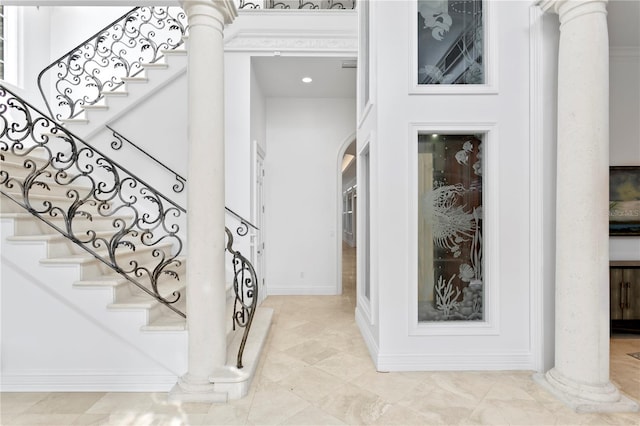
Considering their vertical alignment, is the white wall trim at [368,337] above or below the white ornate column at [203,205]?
below

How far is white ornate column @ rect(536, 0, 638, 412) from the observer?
2.51m

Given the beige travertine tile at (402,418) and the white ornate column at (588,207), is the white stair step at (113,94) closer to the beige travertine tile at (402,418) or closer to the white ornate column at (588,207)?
the beige travertine tile at (402,418)

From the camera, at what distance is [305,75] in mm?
5395

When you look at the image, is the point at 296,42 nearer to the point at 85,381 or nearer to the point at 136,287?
the point at 136,287

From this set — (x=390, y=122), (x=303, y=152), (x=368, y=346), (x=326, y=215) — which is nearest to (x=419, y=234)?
(x=390, y=122)

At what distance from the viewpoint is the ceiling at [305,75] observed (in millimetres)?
4973

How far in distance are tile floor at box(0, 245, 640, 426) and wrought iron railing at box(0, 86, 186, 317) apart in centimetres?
77

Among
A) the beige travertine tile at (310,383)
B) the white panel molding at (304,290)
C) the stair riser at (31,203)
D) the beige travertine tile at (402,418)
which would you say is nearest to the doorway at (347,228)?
the white panel molding at (304,290)

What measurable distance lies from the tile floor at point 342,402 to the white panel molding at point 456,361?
7 centimetres

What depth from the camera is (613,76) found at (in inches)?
161

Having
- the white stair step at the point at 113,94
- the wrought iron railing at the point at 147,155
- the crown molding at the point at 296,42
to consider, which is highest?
the crown molding at the point at 296,42

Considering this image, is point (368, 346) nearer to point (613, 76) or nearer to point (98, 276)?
point (98, 276)

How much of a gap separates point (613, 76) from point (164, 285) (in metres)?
5.70

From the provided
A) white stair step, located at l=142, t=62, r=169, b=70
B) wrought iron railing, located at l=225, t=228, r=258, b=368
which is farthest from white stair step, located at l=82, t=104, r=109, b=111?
wrought iron railing, located at l=225, t=228, r=258, b=368
